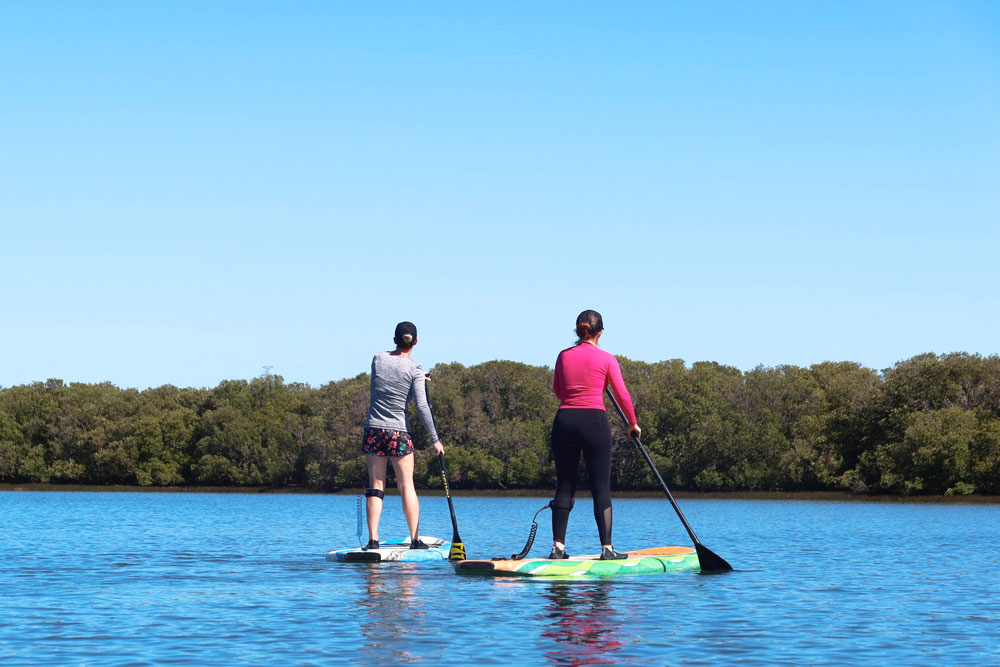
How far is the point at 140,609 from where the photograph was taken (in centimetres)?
1046

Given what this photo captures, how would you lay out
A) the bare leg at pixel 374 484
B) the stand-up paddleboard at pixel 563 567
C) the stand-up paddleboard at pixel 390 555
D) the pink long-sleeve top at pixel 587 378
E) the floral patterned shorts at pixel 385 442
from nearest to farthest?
the stand-up paddleboard at pixel 563 567
the pink long-sleeve top at pixel 587 378
the stand-up paddleboard at pixel 390 555
the floral patterned shorts at pixel 385 442
the bare leg at pixel 374 484

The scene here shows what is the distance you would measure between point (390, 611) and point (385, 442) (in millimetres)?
4806

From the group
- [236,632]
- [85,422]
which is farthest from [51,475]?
[236,632]

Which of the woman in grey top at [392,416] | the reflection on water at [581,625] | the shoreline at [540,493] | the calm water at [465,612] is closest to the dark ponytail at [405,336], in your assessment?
the woman in grey top at [392,416]

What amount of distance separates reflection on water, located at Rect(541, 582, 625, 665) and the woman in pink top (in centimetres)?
131

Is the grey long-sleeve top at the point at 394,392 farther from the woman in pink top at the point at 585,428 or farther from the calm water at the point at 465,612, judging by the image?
the woman in pink top at the point at 585,428

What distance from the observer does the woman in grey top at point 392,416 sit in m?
15.0

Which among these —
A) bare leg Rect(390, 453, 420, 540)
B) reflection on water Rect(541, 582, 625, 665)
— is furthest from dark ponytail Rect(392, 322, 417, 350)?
reflection on water Rect(541, 582, 625, 665)

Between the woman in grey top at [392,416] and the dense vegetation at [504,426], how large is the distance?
63.9 m

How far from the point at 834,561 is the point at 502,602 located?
300 inches

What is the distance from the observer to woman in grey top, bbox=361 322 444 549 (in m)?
15.0

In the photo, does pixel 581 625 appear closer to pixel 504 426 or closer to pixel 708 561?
pixel 708 561

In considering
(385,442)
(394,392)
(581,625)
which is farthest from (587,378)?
(581,625)

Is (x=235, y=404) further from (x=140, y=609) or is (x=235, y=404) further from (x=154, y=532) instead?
(x=140, y=609)
